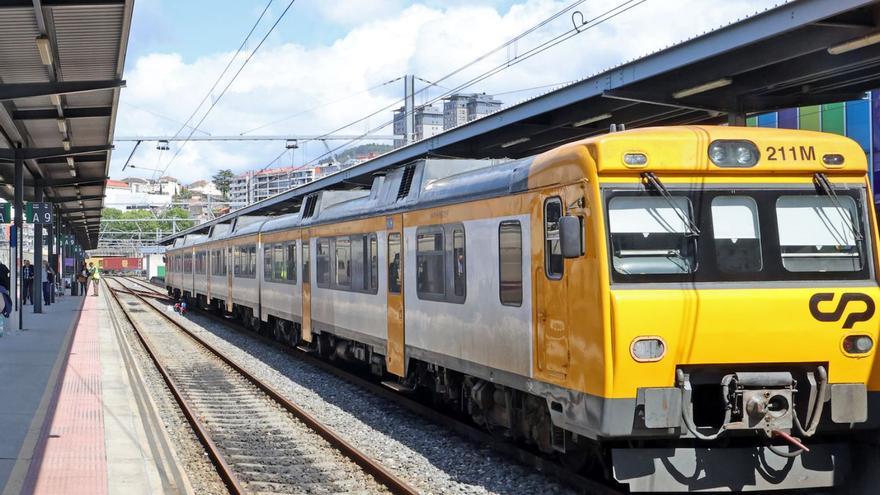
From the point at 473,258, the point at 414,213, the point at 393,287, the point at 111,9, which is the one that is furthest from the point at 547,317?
the point at 111,9

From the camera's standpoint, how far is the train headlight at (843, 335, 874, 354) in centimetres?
690

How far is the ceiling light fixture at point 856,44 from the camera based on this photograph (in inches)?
419

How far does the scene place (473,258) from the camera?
30.9 feet

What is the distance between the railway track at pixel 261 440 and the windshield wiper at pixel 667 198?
3067mm

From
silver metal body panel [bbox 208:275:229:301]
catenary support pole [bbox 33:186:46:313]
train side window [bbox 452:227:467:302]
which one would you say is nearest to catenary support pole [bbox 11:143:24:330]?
catenary support pole [bbox 33:186:46:313]

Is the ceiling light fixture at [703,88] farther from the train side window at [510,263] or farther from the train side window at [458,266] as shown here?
the train side window at [510,263]

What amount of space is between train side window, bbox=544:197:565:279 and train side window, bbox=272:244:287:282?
12.4m

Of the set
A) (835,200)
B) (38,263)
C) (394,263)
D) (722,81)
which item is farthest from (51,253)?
(835,200)

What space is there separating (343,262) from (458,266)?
519 centimetres

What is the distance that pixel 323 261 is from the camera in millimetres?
16203

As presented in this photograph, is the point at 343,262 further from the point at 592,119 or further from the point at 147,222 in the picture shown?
the point at 147,222

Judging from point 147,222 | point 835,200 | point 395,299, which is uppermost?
point 147,222

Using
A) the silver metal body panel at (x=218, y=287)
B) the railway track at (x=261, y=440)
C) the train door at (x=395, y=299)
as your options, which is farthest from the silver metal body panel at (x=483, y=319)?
the silver metal body panel at (x=218, y=287)

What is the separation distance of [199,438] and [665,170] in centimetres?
652
